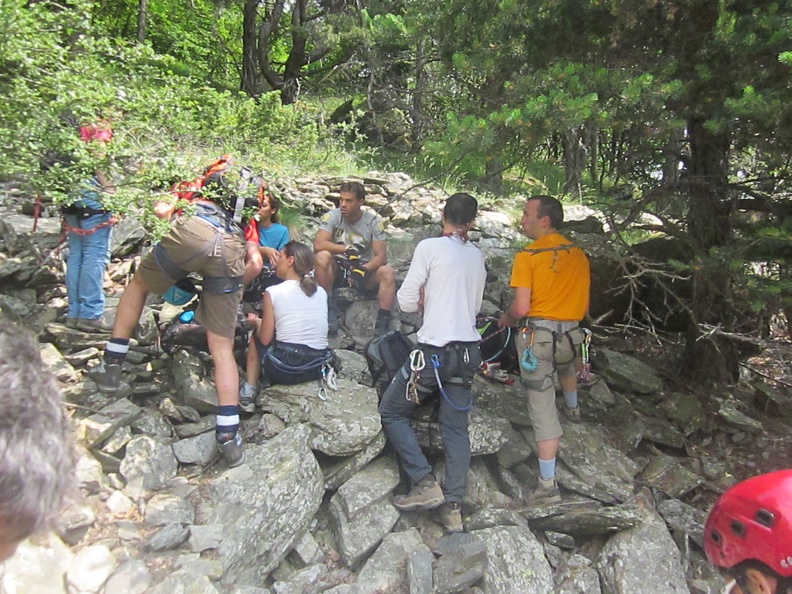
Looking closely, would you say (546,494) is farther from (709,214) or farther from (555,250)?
Answer: (709,214)

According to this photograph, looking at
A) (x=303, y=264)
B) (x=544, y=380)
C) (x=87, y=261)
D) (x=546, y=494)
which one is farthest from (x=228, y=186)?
(x=546, y=494)

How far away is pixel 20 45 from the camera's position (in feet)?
10.8

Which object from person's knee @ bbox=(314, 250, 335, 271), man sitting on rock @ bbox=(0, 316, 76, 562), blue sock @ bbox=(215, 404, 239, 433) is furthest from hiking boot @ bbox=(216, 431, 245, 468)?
man sitting on rock @ bbox=(0, 316, 76, 562)

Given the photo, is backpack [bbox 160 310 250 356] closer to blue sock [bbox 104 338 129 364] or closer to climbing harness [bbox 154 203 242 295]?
blue sock [bbox 104 338 129 364]

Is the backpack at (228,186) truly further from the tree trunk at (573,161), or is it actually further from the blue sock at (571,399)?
the blue sock at (571,399)

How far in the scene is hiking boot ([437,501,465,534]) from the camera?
422 cm

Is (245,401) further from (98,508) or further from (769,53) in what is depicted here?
(769,53)

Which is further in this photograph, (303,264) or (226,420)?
(303,264)

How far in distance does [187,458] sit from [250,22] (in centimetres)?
1372

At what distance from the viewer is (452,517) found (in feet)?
13.9

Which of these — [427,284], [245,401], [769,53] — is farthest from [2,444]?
[769,53]

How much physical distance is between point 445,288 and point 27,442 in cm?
339

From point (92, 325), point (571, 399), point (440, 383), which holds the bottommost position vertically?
point (571, 399)

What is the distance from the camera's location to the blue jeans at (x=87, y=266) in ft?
16.1
